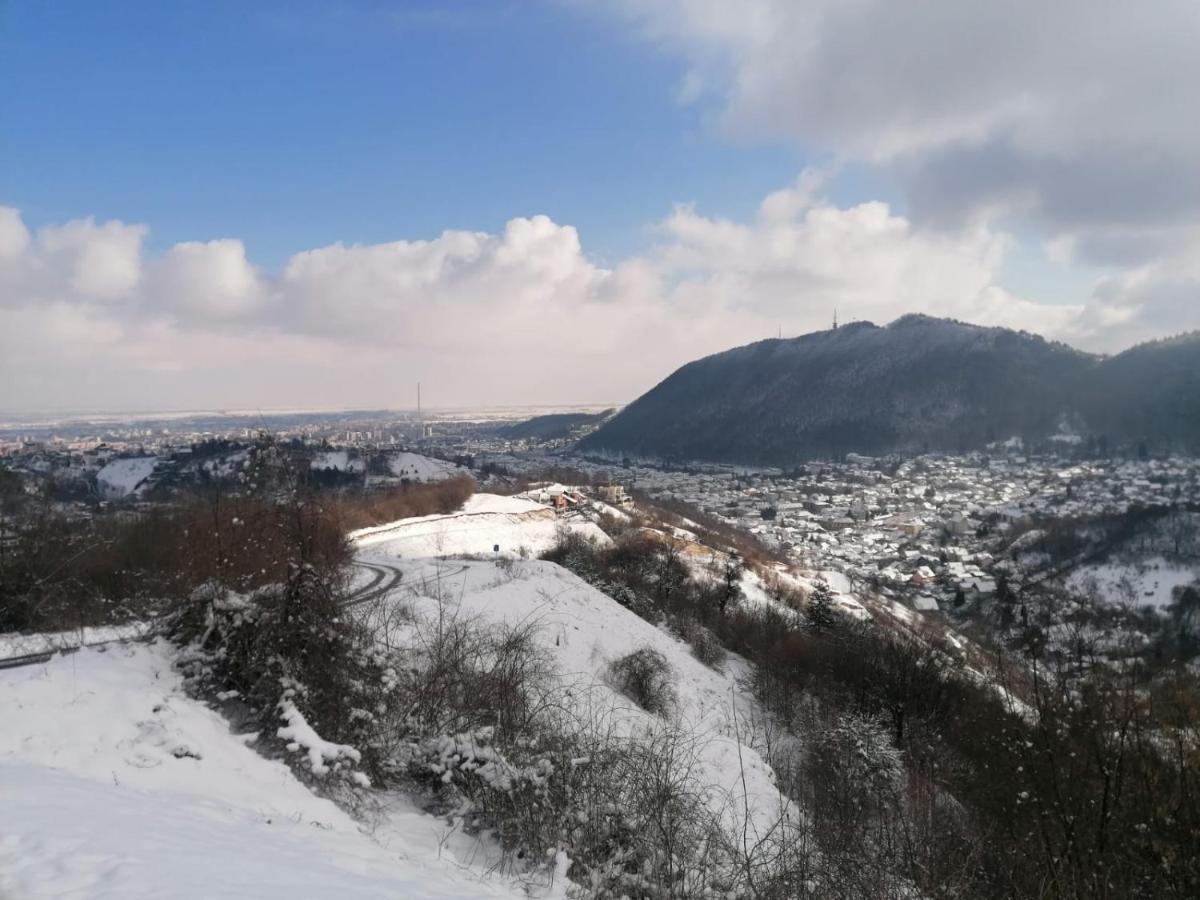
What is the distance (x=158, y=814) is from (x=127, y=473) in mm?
60707

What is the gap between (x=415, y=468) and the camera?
7462 centimetres

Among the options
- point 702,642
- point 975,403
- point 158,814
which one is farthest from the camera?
point 975,403

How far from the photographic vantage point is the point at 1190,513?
2854 inches

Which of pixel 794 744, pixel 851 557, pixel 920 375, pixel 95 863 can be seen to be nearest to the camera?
pixel 95 863

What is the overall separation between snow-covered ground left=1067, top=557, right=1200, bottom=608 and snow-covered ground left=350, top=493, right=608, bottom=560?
150 ft

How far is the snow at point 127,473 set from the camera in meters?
46.5

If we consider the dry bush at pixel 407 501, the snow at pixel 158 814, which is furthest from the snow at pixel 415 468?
the snow at pixel 158 814

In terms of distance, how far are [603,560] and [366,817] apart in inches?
1216

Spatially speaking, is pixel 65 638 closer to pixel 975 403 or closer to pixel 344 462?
pixel 344 462

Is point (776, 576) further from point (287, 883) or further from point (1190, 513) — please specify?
point (1190, 513)

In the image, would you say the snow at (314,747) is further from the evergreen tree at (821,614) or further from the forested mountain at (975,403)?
the forested mountain at (975,403)

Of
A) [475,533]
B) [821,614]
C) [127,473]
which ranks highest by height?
[127,473]

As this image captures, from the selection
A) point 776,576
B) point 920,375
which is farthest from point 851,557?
point 920,375

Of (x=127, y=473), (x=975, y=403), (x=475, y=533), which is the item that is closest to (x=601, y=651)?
(x=475, y=533)
